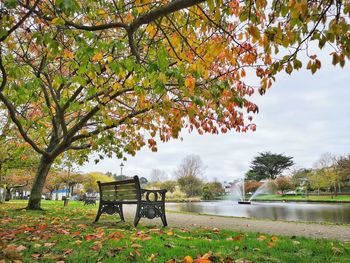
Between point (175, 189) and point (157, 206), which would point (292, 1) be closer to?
point (157, 206)

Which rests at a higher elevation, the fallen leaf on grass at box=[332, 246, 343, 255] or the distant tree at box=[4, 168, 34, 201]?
the distant tree at box=[4, 168, 34, 201]

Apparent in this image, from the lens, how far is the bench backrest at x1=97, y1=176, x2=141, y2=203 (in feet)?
23.6

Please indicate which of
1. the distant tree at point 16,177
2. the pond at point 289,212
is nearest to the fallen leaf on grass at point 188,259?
the pond at point 289,212

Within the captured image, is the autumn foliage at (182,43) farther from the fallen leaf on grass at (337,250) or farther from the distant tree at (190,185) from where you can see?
the distant tree at (190,185)

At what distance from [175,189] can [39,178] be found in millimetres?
57282

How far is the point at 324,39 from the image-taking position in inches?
138

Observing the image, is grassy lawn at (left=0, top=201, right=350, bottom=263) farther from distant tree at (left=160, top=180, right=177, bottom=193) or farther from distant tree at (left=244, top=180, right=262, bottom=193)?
distant tree at (left=244, top=180, right=262, bottom=193)

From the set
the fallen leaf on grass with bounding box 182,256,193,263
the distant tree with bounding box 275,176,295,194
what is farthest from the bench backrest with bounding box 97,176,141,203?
the distant tree with bounding box 275,176,295,194

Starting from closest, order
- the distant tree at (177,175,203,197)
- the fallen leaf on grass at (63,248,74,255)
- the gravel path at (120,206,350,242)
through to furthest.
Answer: the fallen leaf on grass at (63,248,74,255) < the gravel path at (120,206,350,242) < the distant tree at (177,175,203,197)

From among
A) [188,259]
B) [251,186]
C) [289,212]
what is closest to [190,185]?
[251,186]

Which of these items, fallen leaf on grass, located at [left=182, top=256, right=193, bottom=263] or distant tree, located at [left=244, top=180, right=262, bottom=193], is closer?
fallen leaf on grass, located at [left=182, top=256, right=193, bottom=263]

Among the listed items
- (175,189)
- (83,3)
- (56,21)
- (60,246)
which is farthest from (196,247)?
(175,189)

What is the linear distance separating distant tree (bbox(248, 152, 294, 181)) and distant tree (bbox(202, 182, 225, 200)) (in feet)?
78.5

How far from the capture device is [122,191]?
26.0ft
